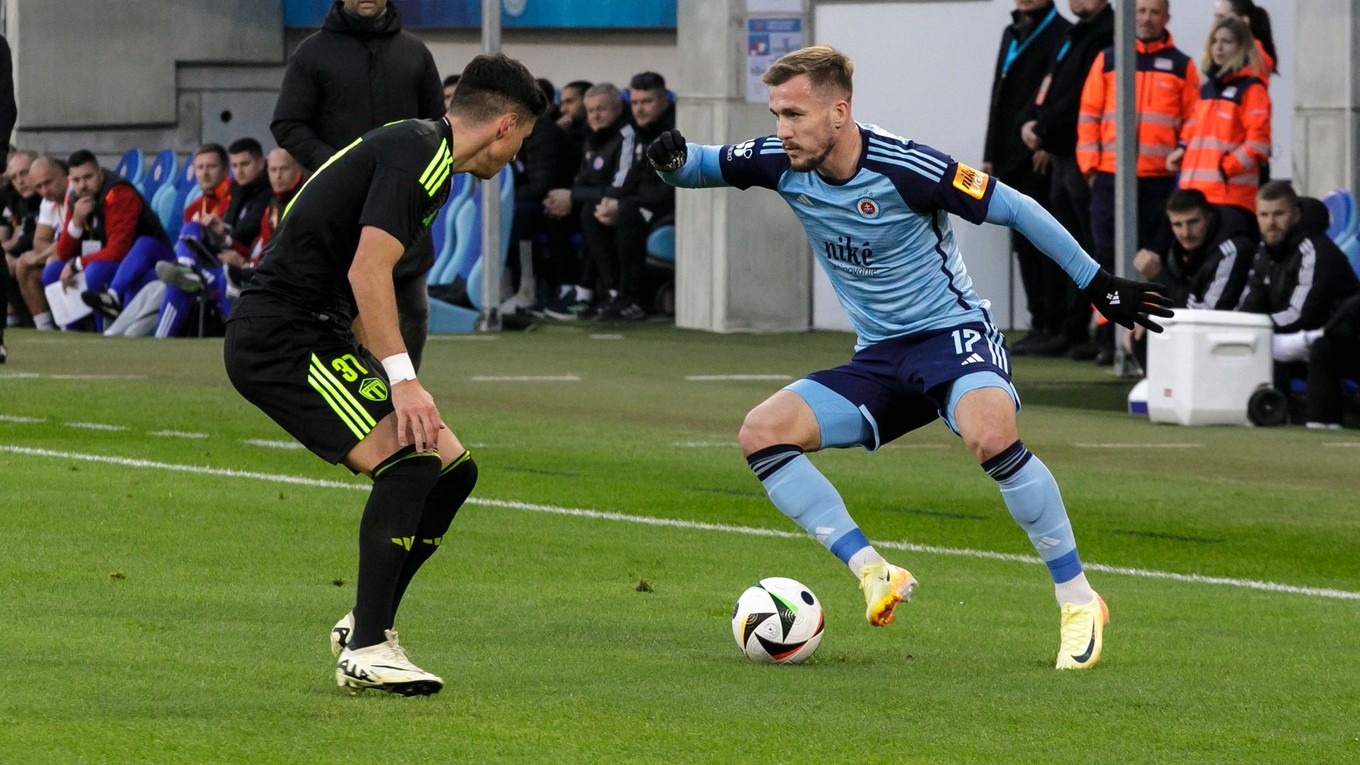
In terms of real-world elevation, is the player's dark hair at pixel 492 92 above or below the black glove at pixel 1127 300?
above

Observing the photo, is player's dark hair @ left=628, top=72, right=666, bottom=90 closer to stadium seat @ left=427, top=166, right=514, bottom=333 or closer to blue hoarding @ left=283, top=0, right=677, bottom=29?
stadium seat @ left=427, top=166, right=514, bottom=333

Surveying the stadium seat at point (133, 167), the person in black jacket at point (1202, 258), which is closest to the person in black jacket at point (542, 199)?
the stadium seat at point (133, 167)

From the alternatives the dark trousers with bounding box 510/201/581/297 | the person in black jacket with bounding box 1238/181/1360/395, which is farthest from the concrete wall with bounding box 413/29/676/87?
the person in black jacket with bounding box 1238/181/1360/395

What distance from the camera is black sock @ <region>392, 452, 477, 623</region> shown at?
606cm

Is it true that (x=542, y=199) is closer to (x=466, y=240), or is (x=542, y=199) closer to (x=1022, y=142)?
(x=466, y=240)

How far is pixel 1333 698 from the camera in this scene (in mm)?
5879

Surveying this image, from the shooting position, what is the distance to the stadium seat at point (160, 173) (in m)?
23.9

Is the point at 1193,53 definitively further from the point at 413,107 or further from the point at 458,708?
the point at 458,708

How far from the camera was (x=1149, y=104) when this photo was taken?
16.5 metres

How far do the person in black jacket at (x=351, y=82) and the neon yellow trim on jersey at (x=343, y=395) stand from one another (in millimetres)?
4470

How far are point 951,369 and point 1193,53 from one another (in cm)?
1300

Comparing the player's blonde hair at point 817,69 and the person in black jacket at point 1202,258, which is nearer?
the player's blonde hair at point 817,69

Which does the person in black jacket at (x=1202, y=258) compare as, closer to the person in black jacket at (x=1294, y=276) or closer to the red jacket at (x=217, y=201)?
the person in black jacket at (x=1294, y=276)

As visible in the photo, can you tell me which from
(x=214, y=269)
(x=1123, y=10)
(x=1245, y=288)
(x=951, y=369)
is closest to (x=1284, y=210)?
(x=1245, y=288)
